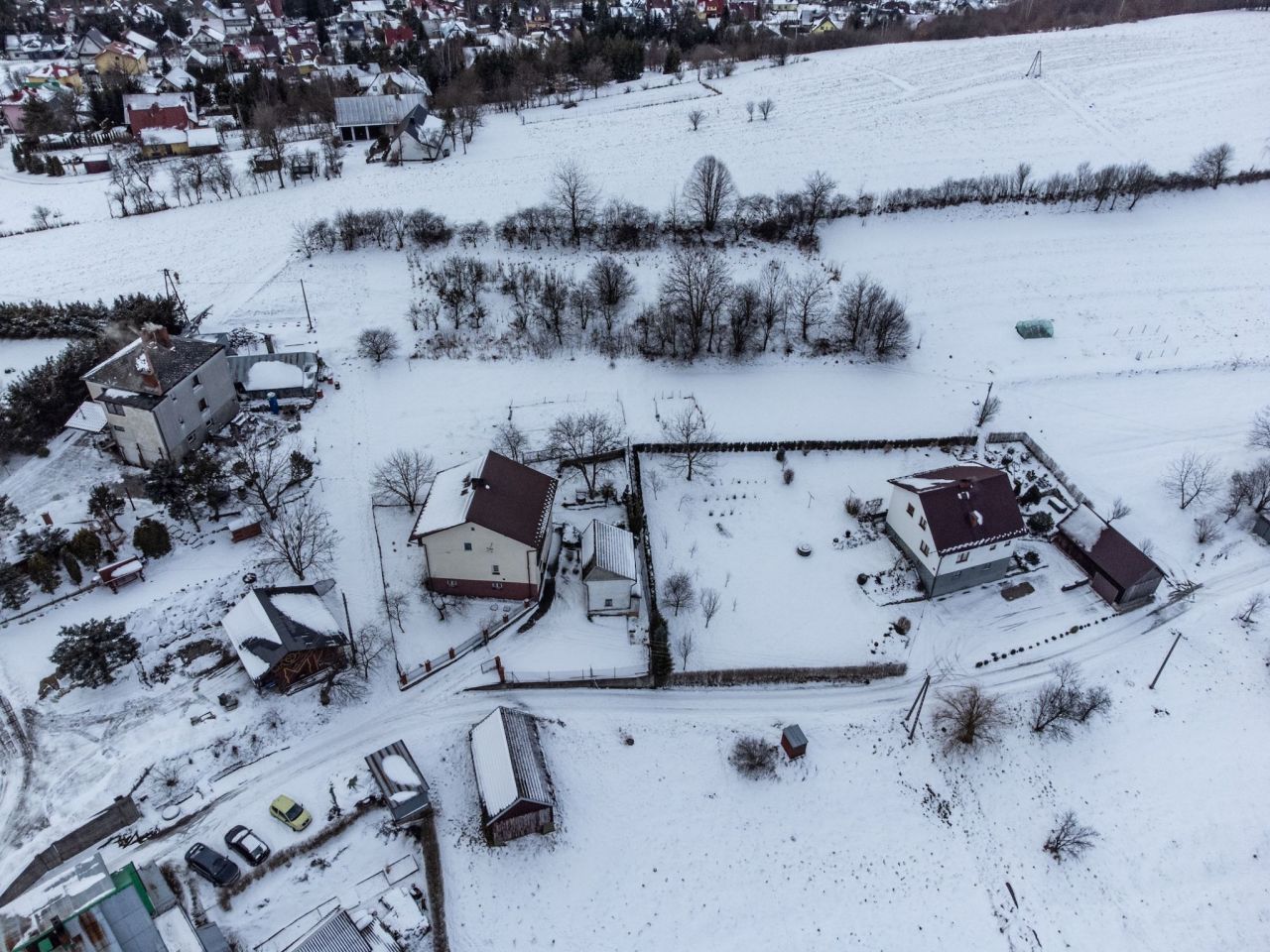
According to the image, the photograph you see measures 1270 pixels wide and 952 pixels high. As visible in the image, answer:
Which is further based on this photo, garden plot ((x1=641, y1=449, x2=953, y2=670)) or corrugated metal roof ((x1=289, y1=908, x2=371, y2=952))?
garden plot ((x1=641, y1=449, x2=953, y2=670))

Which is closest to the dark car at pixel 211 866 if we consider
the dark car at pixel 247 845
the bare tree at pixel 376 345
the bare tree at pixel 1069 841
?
the dark car at pixel 247 845

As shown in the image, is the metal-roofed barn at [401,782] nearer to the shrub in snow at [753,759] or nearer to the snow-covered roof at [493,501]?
the snow-covered roof at [493,501]

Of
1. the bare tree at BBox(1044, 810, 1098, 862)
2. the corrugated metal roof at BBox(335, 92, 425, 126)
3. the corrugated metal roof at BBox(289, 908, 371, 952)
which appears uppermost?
the corrugated metal roof at BBox(335, 92, 425, 126)

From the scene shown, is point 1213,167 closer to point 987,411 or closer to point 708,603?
point 987,411

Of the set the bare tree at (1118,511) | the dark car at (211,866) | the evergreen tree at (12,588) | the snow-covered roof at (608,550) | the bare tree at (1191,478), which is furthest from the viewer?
the bare tree at (1191,478)

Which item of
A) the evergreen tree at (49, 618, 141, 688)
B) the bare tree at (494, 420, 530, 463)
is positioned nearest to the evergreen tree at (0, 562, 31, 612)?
the evergreen tree at (49, 618, 141, 688)

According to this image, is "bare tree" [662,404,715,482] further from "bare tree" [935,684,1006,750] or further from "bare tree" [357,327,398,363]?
"bare tree" [357,327,398,363]
